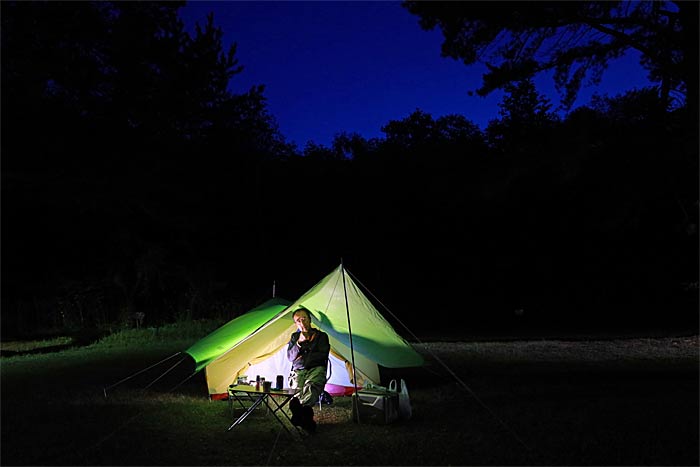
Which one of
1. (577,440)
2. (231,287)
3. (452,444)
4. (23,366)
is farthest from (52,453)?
(231,287)

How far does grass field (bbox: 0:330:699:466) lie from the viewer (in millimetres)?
4504

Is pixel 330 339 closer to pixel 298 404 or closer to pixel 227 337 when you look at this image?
pixel 227 337

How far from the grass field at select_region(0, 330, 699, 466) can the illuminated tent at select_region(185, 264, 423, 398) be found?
0.35 metres

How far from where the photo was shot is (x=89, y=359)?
9430mm

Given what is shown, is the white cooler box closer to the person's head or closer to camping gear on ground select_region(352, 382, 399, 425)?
camping gear on ground select_region(352, 382, 399, 425)

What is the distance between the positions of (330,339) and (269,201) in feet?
45.8

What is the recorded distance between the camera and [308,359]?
5.79 metres

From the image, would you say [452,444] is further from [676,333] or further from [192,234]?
[192,234]

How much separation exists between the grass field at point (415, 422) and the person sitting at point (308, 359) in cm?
27

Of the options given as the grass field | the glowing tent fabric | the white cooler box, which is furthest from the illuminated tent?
the white cooler box

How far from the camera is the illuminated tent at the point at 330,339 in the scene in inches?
246

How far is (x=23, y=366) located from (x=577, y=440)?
703 centimetres

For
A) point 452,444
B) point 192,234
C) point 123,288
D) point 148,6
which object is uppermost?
point 148,6

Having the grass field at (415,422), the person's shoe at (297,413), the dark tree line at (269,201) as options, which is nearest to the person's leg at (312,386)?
the grass field at (415,422)
